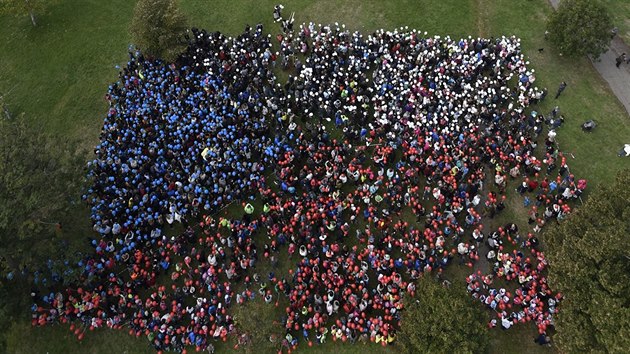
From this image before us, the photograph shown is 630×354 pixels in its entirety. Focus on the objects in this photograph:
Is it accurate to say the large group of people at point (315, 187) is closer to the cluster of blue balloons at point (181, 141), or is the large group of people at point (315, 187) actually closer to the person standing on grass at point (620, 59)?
the cluster of blue balloons at point (181, 141)

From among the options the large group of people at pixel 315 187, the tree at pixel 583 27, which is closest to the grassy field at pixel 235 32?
the tree at pixel 583 27

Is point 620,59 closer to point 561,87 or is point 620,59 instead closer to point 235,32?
point 561,87

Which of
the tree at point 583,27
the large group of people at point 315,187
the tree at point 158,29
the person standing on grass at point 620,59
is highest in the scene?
the tree at point 583,27

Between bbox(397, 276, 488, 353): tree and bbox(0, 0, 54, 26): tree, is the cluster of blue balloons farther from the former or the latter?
bbox(397, 276, 488, 353): tree

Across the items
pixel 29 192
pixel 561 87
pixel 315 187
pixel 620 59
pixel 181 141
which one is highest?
pixel 620 59

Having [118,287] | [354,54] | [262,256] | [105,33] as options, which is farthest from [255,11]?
[118,287]

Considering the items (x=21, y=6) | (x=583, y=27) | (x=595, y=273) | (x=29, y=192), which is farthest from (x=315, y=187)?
(x=21, y=6)

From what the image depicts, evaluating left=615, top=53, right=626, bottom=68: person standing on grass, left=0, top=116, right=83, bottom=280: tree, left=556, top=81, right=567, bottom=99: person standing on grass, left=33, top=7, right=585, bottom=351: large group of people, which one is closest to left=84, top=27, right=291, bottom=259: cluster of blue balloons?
left=33, top=7, right=585, bottom=351: large group of people
